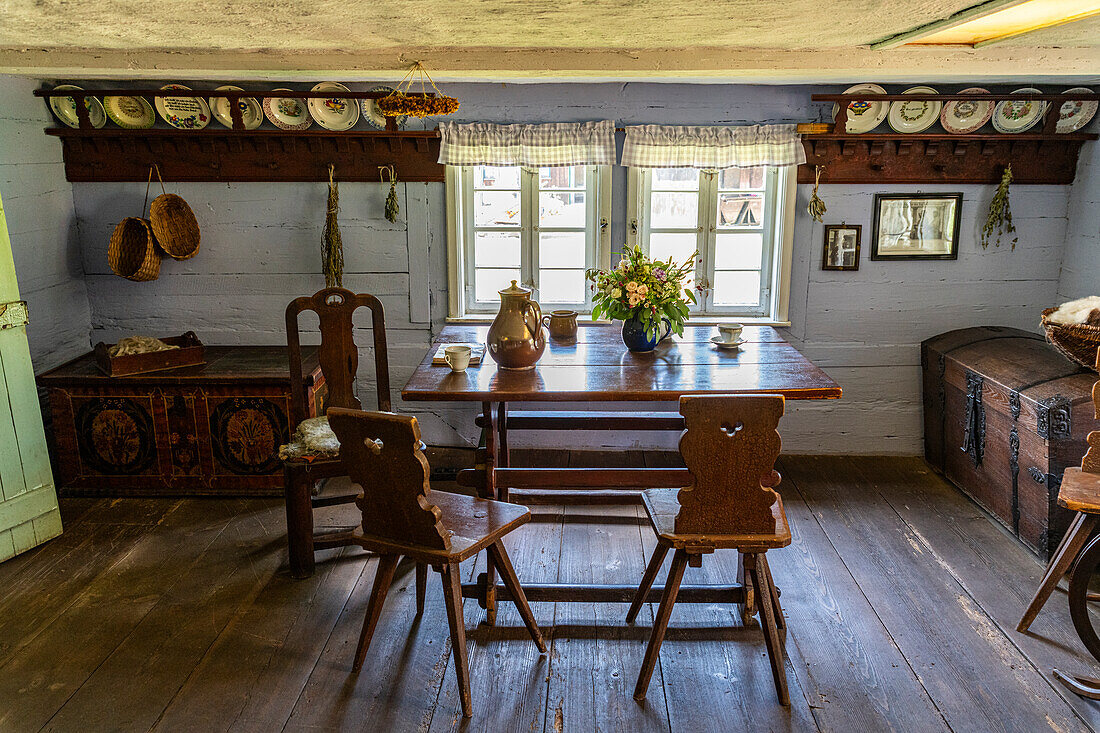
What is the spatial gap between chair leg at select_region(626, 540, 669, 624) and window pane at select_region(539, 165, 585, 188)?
2.45 m

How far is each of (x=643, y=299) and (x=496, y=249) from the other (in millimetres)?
1531

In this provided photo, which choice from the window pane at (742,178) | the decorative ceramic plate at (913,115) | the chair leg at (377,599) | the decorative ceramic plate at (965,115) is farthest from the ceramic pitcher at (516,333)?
the decorative ceramic plate at (965,115)

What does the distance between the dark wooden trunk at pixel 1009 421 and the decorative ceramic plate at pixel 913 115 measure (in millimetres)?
1194

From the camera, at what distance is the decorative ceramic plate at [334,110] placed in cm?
452

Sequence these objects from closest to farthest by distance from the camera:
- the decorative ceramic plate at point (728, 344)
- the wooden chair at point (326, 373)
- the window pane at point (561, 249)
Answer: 1. the wooden chair at point (326, 373)
2. the decorative ceramic plate at point (728, 344)
3. the window pane at point (561, 249)

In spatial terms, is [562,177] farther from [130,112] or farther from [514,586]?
[514,586]

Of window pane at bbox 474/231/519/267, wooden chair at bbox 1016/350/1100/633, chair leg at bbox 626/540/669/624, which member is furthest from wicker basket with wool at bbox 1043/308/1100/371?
window pane at bbox 474/231/519/267

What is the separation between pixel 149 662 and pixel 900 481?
3.80 meters

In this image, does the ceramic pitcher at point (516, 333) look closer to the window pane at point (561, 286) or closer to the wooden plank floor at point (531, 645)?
the wooden plank floor at point (531, 645)

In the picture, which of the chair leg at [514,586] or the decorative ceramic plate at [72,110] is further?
the decorative ceramic plate at [72,110]

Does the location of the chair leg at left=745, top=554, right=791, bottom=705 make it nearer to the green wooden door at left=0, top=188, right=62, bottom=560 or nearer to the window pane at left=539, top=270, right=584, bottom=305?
the window pane at left=539, top=270, right=584, bottom=305

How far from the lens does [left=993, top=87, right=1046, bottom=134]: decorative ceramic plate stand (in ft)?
14.7

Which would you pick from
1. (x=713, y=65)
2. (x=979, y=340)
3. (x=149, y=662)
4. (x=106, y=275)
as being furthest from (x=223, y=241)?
(x=979, y=340)

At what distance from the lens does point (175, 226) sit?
4.68m
